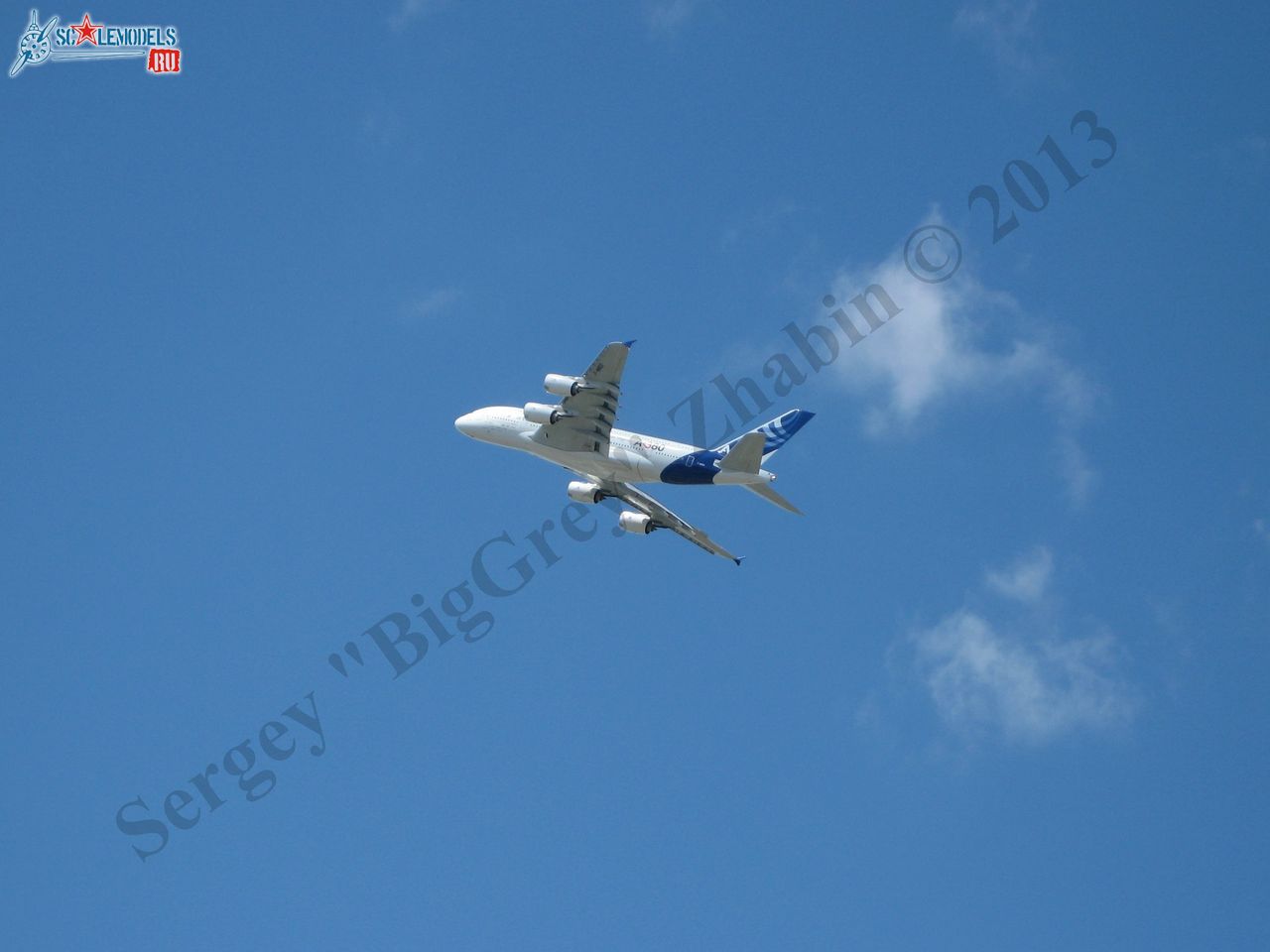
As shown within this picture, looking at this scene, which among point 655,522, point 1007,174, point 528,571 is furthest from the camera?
point 655,522

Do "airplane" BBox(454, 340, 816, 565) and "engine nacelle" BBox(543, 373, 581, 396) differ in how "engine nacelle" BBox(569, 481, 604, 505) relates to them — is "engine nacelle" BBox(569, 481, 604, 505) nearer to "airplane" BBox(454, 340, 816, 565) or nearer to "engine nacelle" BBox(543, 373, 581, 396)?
"airplane" BBox(454, 340, 816, 565)

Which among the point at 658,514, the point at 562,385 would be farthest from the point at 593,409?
the point at 658,514

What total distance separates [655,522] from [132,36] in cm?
3086

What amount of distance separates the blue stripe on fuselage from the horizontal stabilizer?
1240 mm

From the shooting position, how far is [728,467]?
2386 inches

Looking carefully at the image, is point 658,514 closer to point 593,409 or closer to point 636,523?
point 636,523

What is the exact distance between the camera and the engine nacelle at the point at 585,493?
219 feet

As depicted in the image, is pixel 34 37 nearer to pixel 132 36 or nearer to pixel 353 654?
pixel 132 36

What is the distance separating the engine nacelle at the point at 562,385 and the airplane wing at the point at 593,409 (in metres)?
0.25

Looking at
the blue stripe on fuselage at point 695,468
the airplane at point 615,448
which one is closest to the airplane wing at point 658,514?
the airplane at point 615,448

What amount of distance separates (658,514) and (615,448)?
14.8ft

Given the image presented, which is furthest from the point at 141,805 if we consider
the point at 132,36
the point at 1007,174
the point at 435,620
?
the point at 1007,174

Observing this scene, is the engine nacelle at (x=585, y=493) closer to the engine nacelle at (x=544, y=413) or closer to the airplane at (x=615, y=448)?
the airplane at (x=615, y=448)

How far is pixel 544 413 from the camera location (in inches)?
2447
